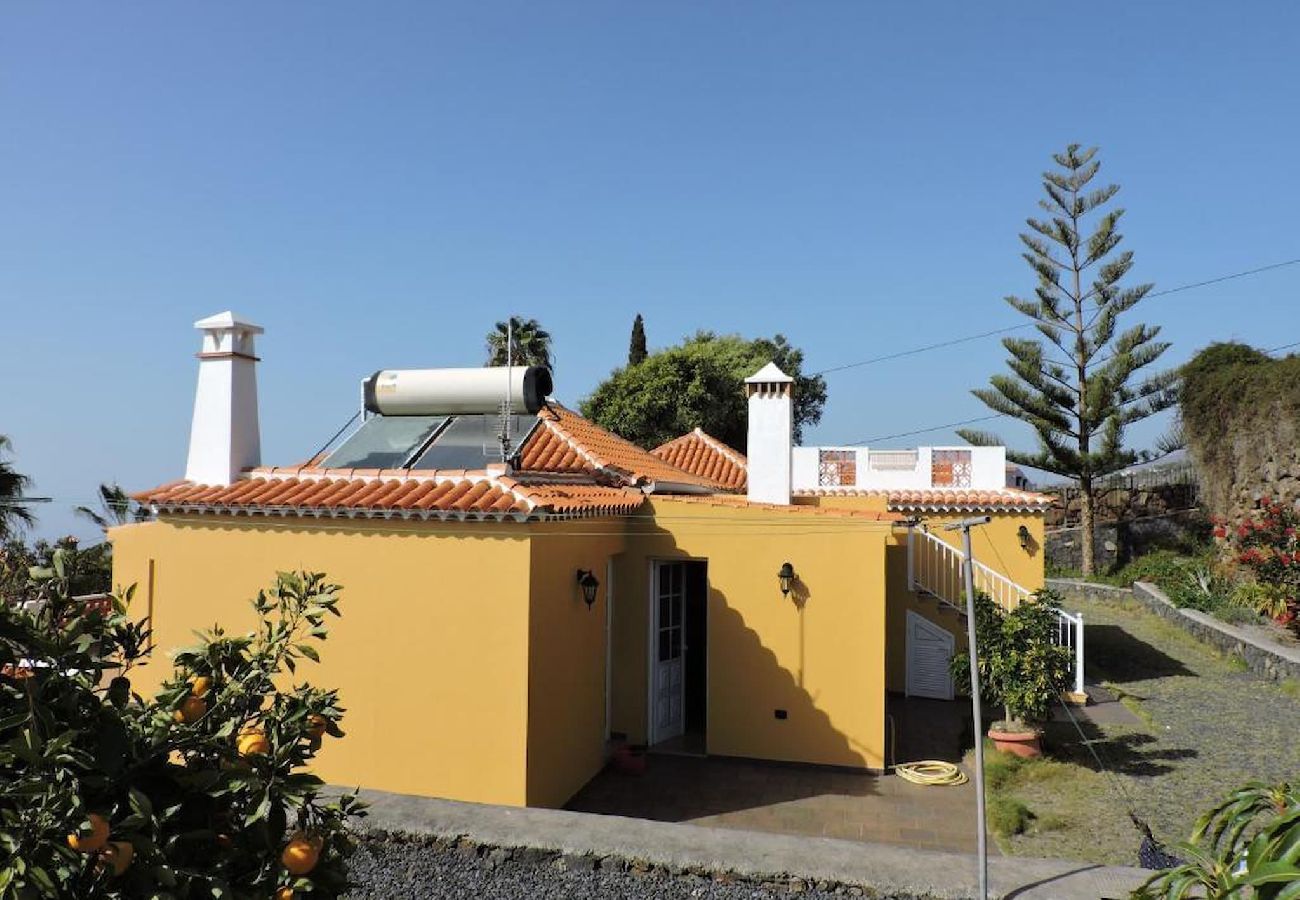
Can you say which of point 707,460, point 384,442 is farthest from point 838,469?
point 384,442

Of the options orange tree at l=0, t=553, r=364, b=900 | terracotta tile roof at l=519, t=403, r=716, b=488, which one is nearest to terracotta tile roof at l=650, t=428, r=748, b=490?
terracotta tile roof at l=519, t=403, r=716, b=488

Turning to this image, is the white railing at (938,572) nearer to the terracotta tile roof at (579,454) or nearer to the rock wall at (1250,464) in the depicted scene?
the terracotta tile roof at (579,454)

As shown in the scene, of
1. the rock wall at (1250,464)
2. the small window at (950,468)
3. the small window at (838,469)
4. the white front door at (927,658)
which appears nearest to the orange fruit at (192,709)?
the white front door at (927,658)

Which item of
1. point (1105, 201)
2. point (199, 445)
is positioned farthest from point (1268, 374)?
point (199, 445)

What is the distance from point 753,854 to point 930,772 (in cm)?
426

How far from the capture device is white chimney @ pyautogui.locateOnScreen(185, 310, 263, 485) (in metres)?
7.84

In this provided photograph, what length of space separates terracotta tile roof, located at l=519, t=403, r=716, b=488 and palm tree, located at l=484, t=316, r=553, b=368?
55.3 feet

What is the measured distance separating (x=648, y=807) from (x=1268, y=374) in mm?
15966

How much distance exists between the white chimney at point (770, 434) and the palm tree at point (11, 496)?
581 inches

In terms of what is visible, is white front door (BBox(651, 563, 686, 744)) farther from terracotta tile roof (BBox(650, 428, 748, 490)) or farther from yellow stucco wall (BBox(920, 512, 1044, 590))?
yellow stucco wall (BBox(920, 512, 1044, 590))

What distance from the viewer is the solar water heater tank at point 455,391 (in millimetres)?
8812

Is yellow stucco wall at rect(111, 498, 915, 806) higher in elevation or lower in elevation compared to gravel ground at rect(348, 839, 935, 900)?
higher

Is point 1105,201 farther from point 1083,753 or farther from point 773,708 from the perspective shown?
point 773,708

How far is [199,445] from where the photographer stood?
25.9ft
